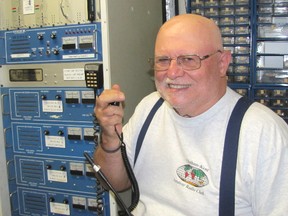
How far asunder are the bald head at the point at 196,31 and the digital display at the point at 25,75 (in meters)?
0.91

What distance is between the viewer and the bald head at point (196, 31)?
117 centimetres

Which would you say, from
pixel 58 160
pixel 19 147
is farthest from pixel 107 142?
pixel 19 147

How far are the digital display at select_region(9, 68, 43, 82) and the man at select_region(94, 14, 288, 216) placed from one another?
74cm

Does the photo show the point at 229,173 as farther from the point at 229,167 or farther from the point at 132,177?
the point at 132,177

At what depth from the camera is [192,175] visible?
1.17m

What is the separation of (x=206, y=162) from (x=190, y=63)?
36 cm

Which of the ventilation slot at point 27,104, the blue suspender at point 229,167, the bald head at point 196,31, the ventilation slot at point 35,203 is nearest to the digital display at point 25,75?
the ventilation slot at point 27,104

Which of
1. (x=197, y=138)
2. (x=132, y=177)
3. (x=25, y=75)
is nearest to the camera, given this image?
(x=197, y=138)

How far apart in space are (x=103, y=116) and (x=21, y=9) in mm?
1005

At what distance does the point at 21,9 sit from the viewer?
6.01 ft

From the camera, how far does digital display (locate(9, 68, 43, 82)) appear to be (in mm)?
1849

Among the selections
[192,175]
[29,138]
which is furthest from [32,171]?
[192,175]

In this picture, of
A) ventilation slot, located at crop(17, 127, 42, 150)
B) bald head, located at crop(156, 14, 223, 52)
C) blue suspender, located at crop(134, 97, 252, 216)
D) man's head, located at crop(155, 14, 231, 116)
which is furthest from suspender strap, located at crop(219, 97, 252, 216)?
ventilation slot, located at crop(17, 127, 42, 150)

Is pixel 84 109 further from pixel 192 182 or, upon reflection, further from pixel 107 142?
pixel 192 182
